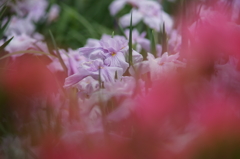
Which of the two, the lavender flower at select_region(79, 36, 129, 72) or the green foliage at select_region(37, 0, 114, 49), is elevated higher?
the lavender flower at select_region(79, 36, 129, 72)

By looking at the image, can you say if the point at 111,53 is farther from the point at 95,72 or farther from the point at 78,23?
the point at 78,23

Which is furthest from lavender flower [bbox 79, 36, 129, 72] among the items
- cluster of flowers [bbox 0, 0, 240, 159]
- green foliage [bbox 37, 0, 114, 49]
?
green foliage [bbox 37, 0, 114, 49]

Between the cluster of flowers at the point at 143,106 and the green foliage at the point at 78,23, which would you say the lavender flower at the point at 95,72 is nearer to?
the cluster of flowers at the point at 143,106

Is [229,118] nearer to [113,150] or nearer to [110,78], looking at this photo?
[113,150]

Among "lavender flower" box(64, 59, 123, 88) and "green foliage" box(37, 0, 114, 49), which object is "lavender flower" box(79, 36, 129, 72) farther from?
"green foliage" box(37, 0, 114, 49)

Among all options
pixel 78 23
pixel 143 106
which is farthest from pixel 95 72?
pixel 78 23

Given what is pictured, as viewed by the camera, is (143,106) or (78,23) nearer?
(143,106)

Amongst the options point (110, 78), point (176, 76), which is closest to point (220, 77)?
point (176, 76)

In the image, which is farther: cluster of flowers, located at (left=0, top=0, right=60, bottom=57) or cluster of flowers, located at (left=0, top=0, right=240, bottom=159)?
cluster of flowers, located at (left=0, top=0, right=60, bottom=57)

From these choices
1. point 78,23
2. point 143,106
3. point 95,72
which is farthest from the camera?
point 78,23

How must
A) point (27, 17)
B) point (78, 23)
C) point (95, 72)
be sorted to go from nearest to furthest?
point (95, 72), point (27, 17), point (78, 23)
